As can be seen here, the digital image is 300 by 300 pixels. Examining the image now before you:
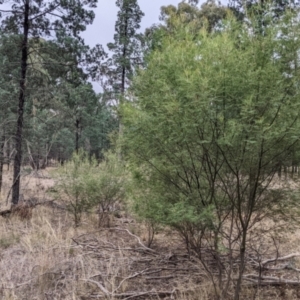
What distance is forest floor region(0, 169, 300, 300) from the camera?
15.0ft

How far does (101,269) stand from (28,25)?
28.2 feet

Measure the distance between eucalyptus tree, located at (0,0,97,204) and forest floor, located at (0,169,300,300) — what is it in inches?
142

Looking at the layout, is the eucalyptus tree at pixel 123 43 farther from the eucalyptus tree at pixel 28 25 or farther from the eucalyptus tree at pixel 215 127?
the eucalyptus tree at pixel 215 127

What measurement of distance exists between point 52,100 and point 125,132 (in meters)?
8.31

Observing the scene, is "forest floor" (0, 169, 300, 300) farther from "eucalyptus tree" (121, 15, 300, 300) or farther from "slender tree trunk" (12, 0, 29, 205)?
"slender tree trunk" (12, 0, 29, 205)

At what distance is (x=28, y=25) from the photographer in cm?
1093

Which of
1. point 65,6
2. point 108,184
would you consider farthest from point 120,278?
point 65,6

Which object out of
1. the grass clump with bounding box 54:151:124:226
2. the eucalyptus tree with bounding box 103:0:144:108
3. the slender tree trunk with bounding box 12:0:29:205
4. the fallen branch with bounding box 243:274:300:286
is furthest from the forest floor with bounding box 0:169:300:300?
the eucalyptus tree with bounding box 103:0:144:108

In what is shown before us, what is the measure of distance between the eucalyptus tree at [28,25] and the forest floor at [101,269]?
11.8ft

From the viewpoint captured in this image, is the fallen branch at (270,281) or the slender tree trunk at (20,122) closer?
the fallen branch at (270,281)

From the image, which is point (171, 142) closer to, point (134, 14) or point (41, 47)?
point (41, 47)

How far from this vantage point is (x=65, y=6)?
36.0ft

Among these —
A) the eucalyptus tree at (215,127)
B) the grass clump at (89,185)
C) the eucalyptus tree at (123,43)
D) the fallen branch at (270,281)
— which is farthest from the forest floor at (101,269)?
the eucalyptus tree at (123,43)

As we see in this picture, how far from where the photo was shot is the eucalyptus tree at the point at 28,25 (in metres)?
10.8
